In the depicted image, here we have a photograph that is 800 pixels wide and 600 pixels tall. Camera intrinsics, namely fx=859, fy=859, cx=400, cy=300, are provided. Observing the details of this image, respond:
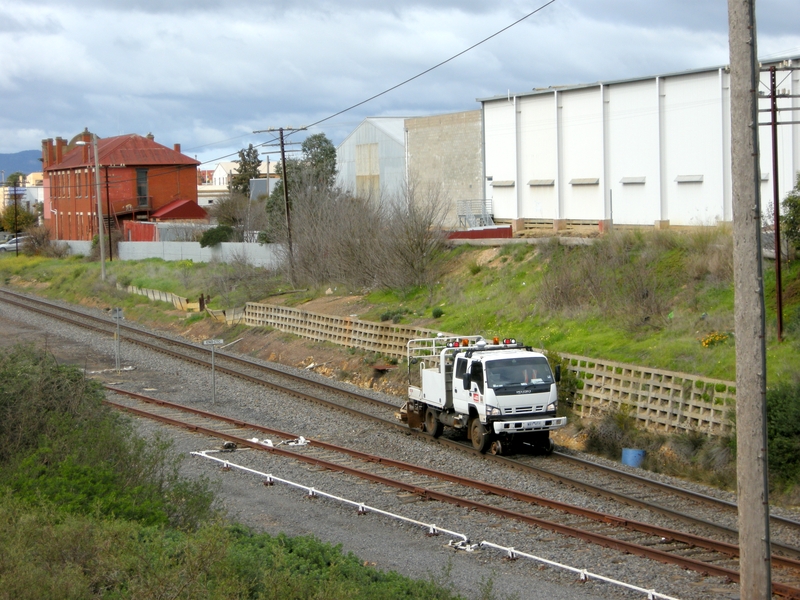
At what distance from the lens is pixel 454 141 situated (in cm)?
5297

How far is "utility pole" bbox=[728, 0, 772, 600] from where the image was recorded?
280 inches

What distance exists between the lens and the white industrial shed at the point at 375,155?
196 feet

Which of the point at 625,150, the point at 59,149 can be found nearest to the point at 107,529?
the point at 625,150

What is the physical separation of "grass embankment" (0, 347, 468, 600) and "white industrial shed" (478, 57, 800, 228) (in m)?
23.1

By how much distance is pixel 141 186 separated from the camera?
7556 centimetres

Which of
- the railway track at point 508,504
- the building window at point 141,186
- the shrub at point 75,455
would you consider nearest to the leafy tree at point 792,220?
the railway track at point 508,504

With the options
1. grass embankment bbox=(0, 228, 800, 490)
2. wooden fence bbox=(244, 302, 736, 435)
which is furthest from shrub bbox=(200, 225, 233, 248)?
wooden fence bbox=(244, 302, 736, 435)

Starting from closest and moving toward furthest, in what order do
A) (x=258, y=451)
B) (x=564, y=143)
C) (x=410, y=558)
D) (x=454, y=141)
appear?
(x=410, y=558), (x=258, y=451), (x=564, y=143), (x=454, y=141)

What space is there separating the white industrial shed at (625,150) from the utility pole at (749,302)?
2269 centimetres

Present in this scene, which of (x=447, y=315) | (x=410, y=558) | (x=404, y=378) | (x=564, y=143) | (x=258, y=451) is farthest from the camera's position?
(x=564, y=143)

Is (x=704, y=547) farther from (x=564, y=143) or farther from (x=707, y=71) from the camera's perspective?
(x=564, y=143)

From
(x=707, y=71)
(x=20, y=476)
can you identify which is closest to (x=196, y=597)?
(x=20, y=476)

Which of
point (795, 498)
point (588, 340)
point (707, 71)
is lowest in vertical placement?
point (795, 498)

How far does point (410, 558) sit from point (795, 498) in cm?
741
